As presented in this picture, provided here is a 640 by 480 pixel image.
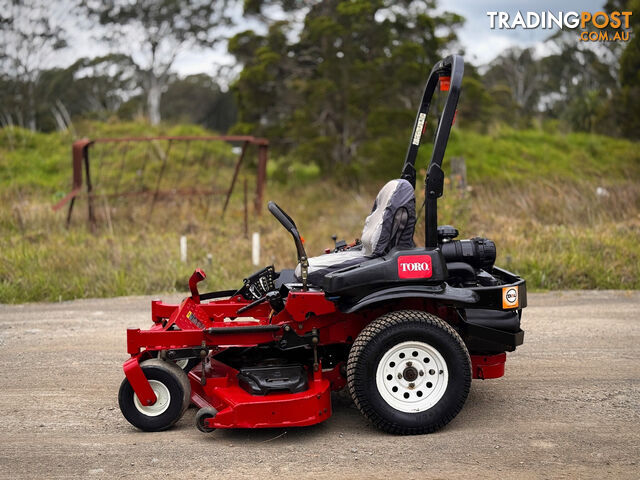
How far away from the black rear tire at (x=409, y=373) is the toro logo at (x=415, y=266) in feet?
0.80

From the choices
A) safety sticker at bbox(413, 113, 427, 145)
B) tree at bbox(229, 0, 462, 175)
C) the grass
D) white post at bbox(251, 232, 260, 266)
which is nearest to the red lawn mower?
safety sticker at bbox(413, 113, 427, 145)

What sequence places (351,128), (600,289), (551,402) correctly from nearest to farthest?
(551,402) → (600,289) → (351,128)

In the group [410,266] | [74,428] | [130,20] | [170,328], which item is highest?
[130,20]

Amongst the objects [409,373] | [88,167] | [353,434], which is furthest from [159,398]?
[88,167]

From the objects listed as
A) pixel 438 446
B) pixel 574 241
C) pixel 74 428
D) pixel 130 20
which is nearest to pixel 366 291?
pixel 438 446

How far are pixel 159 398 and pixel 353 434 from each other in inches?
50.4

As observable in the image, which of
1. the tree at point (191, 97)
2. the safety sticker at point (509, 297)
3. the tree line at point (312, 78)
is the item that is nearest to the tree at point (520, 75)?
the tree line at point (312, 78)

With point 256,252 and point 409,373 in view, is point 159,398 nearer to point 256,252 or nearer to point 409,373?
point 409,373

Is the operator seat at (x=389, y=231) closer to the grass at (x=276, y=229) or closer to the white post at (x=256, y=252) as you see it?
the grass at (x=276, y=229)

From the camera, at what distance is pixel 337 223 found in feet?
54.1

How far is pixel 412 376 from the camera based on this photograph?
193 inches

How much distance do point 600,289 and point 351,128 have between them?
1264 centimetres

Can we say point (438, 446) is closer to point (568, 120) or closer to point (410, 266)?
point (410, 266)

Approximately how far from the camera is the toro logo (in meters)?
4.95
